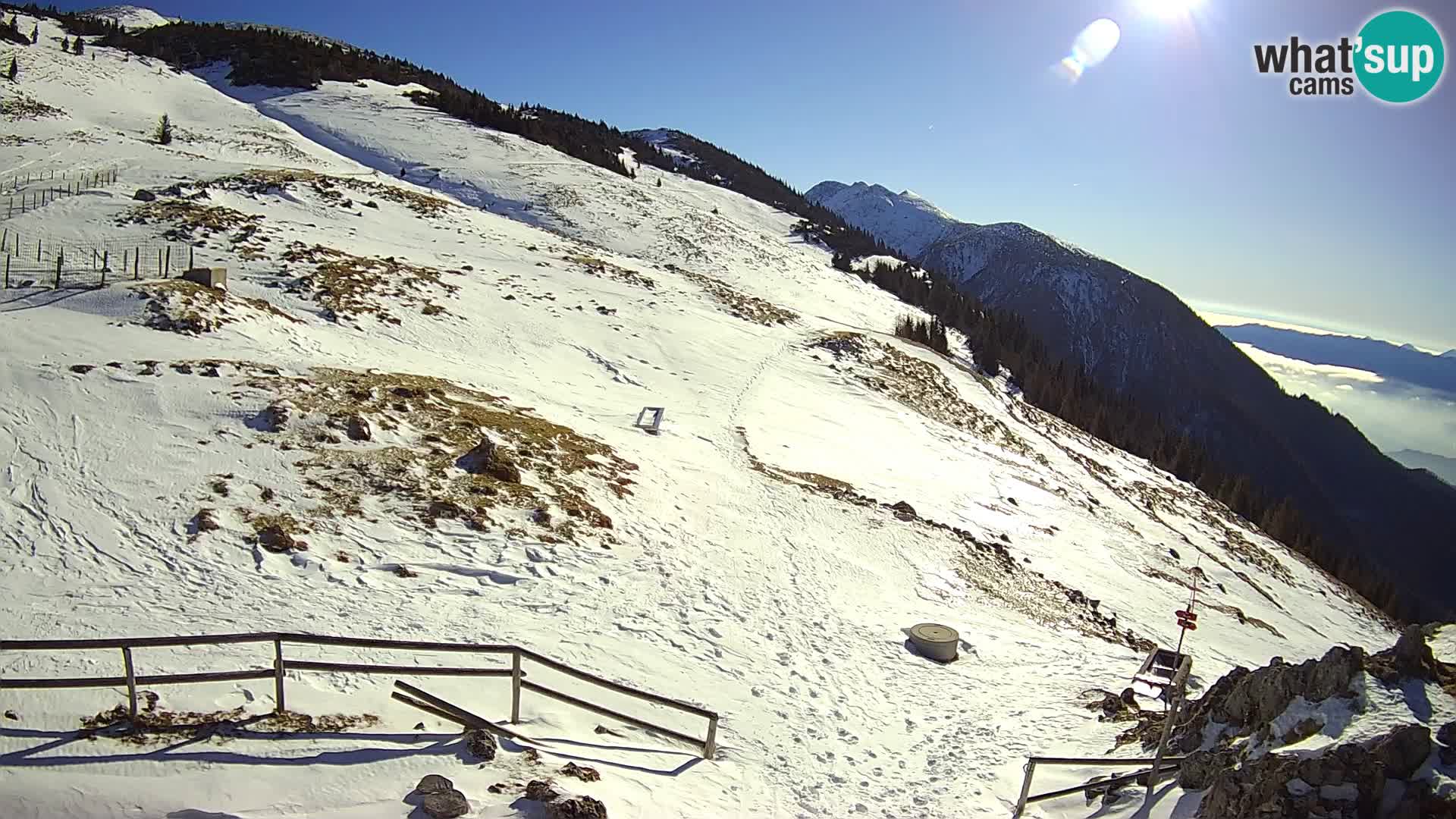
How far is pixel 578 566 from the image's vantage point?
12609mm

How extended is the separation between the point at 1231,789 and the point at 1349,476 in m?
169

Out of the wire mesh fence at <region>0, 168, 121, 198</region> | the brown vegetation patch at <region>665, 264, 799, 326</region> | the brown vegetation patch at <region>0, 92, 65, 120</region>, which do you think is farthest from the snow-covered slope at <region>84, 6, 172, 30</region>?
the brown vegetation patch at <region>665, 264, 799, 326</region>

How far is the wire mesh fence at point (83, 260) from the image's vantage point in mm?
18906

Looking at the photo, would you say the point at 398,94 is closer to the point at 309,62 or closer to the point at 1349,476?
the point at 309,62

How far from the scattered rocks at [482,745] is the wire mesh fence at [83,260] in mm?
19539

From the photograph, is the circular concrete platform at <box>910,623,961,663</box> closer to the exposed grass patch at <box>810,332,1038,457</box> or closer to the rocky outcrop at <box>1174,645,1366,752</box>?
the rocky outcrop at <box>1174,645,1366,752</box>

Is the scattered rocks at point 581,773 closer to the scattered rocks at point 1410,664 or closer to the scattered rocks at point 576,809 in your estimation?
the scattered rocks at point 576,809

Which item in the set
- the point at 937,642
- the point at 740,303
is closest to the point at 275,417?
the point at 937,642

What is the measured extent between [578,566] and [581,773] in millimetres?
5957

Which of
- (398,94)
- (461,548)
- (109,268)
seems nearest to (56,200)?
(109,268)

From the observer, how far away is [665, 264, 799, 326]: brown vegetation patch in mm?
40500

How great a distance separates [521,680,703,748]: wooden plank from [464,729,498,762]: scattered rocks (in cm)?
61

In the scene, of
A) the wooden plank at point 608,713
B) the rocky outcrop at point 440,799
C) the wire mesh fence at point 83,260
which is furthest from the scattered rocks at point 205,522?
the wire mesh fence at point 83,260

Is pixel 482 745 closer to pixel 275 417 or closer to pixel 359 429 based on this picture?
pixel 359 429
